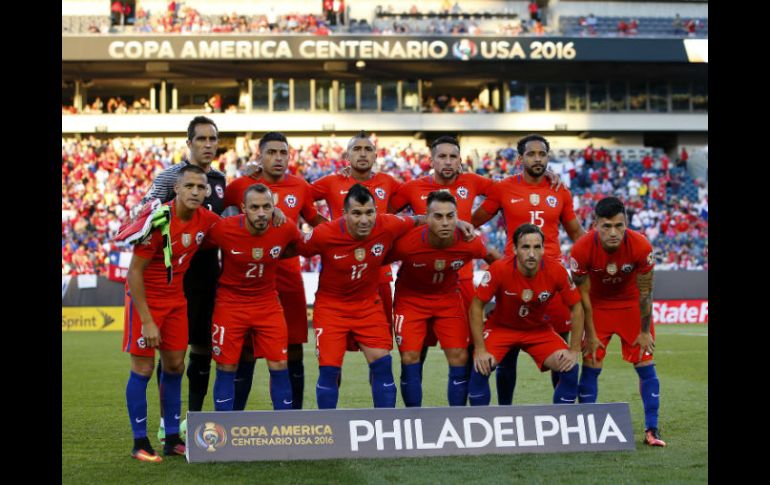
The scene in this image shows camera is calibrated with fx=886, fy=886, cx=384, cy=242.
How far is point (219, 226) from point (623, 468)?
3.59 m

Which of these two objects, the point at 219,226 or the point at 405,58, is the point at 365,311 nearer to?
the point at 219,226

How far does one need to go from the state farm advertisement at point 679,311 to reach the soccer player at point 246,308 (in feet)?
57.2

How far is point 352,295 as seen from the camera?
748 cm

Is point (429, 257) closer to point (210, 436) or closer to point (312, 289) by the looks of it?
point (210, 436)

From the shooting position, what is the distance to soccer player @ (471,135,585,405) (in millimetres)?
7938

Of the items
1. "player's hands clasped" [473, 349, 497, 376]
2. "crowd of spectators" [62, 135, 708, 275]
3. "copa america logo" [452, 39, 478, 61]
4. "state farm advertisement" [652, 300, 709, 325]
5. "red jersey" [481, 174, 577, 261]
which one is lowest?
"state farm advertisement" [652, 300, 709, 325]

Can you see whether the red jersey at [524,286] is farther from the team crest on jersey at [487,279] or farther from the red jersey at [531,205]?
the red jersey at [531,205]

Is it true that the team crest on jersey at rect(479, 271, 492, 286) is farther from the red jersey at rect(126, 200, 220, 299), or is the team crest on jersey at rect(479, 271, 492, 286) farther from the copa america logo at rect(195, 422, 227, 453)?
the copa america logo at rect(195, 422, 227, 453)

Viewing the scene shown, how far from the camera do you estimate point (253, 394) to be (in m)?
11.1

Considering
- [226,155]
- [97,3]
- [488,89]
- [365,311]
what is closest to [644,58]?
[488,89]

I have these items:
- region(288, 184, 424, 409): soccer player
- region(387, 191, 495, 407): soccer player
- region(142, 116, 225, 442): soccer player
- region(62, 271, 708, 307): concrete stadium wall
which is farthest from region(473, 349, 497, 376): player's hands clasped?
region(62, 271, 708, 307): concrete stadium wall

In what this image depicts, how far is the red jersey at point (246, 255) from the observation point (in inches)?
281

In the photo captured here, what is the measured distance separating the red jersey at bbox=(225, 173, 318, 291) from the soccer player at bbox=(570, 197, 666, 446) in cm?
247

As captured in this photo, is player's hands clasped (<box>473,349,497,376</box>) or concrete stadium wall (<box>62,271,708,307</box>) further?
concrete stadium wall (<box>62,271,708,307</box>)
